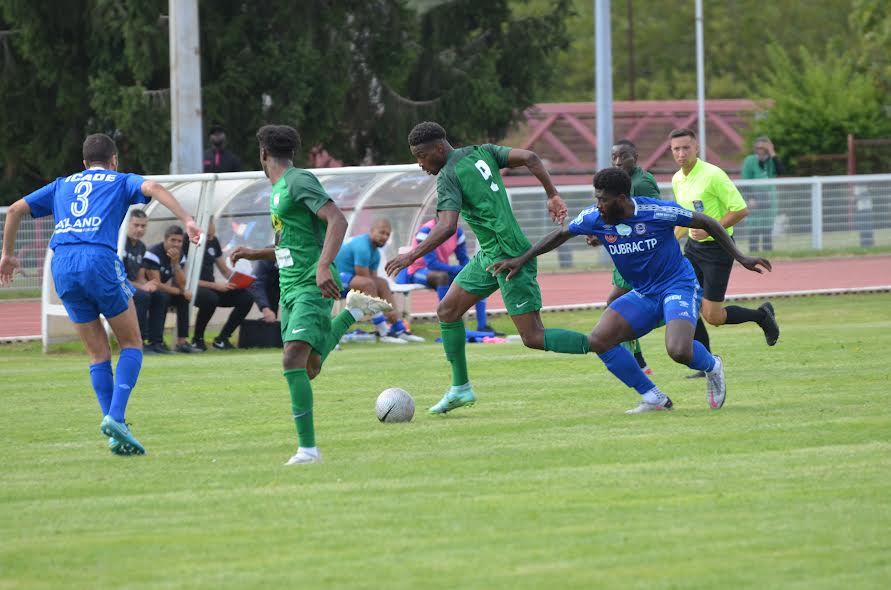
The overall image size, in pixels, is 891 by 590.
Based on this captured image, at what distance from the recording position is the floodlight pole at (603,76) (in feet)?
90.0

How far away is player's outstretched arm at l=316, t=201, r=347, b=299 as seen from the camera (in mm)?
8633

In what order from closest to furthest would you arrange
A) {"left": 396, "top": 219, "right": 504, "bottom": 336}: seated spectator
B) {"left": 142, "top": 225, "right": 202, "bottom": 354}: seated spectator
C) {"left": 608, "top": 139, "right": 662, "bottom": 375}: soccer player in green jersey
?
{"left": 608, "top": 139, "right": 662, "bottom": 375}: soccer player in green jersey
{"left": 142, "top": 225, "right": 202, "bottom": 354}: seated spectator
{"left": 396, "top": 219, "right": 504, "bottom": 336}: seated spectator

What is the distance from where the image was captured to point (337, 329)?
9312 millimetres

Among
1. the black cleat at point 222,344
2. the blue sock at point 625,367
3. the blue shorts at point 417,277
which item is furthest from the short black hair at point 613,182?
the black cleat at point 222,344

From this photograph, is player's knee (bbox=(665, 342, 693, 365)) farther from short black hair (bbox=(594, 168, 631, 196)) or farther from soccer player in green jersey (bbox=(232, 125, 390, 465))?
soccer player in green jersey (bbox=(232, 125, 390, 465))

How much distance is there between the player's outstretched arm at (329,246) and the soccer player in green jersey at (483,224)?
1859 millimetres

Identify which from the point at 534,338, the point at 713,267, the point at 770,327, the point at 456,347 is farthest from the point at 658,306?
the point at 713,267

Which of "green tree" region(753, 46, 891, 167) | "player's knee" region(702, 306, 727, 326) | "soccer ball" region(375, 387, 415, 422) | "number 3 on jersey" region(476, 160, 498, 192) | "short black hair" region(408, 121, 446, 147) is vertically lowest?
"soccer ball" region(375, 387, 415, 422)

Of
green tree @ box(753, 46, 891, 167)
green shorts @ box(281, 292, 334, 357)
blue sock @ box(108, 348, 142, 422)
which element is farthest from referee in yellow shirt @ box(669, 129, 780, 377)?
green tree @ box(753, 46, 891, 167)

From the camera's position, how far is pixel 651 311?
10633 mm

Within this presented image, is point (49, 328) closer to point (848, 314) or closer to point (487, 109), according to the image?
point (848, 314)

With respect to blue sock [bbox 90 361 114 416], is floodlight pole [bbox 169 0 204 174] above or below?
above

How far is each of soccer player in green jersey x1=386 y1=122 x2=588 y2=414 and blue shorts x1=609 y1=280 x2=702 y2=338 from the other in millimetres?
367

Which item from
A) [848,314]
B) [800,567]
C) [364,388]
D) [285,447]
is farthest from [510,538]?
[848,314]
